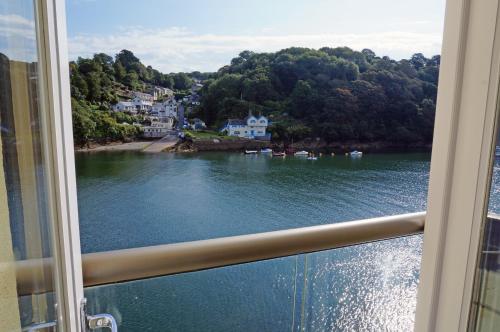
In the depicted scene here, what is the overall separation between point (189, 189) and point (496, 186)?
11.0 metres

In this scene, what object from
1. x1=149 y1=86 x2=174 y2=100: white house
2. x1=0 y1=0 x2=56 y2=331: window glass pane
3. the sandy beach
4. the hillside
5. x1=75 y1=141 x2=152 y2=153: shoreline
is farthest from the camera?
x1=149 y1=86 x2=174 y2=100: white house

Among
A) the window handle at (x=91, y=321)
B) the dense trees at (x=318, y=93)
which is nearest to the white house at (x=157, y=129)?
the dense trees at (x=318, y=93)

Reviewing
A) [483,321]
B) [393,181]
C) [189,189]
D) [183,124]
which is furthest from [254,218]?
[483,321]

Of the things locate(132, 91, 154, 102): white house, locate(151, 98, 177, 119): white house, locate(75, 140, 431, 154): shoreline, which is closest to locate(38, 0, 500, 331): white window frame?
locate(75, 140, 431, 154): shoreline

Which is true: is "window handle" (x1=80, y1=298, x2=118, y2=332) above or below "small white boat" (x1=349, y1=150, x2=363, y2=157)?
above

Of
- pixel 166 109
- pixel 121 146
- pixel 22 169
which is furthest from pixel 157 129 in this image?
pixel 22 169

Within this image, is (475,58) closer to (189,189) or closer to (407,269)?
(407,269)

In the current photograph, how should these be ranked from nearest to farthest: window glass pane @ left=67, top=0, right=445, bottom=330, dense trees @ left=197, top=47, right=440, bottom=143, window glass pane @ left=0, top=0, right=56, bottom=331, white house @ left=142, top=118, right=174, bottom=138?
1. window glass pane @ left=0, top=0, right=56, bottom=331
2. window glass pane @ left=67, top=0, right=445, bottom=330
3. dense trees @ left=197, top=47, right=440, bottom=143
4. white house @ left=142, top=118, right=174, bottom=138

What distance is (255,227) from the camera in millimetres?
8266

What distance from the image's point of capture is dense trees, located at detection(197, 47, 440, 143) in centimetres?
981

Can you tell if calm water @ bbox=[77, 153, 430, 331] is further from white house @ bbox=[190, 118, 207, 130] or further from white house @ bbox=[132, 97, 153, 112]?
white house @ bbox=[132, 97, 153, 112]

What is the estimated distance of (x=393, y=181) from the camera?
426 inches

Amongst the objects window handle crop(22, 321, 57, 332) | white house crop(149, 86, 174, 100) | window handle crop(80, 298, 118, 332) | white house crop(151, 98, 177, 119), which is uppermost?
white house crop(149, 86, 174, 100)

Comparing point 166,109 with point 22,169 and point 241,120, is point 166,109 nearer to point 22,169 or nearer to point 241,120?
point 241,120
